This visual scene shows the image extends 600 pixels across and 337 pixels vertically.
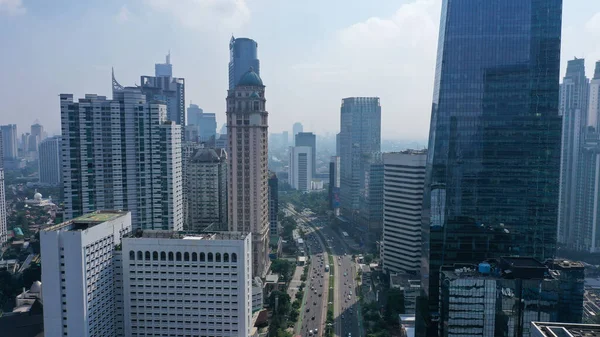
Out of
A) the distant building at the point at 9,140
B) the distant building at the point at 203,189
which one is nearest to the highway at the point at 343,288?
the distant building at the point at 203,189

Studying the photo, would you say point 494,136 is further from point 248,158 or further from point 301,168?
point 301,168

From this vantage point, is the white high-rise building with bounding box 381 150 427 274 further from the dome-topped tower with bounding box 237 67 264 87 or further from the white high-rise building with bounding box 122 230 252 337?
the white high-rise building with bounding box 122 230 252 337

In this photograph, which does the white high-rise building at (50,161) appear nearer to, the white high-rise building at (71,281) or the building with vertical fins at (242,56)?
the building with vertical fins at (242,56)

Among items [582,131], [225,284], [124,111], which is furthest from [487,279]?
[582,131]

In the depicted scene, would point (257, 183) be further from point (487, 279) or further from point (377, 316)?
point (487, 279)

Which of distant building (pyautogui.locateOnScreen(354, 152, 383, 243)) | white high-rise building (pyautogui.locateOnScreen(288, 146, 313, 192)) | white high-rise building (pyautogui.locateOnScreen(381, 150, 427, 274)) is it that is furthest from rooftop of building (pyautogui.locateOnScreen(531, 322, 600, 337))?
white high-rise building (pyautogui.locateOnScreen(288, 146, 313, 192))

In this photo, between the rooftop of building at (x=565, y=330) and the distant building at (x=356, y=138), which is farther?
the distant building at (x=356, y=138)
